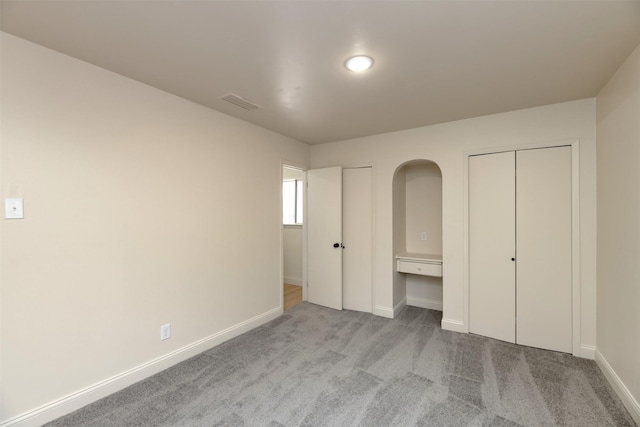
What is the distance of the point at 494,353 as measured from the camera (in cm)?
269

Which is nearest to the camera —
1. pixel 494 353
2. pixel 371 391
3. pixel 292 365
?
pixel 371 391

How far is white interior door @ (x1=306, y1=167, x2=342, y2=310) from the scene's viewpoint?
3.93 metres

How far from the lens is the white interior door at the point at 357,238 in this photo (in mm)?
3795

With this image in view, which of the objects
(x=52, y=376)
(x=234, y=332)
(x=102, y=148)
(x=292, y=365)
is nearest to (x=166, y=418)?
(x=52, y=376)

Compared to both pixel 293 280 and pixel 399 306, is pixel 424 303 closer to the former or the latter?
pixel 399 306

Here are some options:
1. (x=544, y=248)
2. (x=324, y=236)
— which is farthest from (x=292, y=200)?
(x=544, y=248)

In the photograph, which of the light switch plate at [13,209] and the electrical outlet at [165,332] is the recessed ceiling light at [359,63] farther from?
the electrical outlet at [165,332]

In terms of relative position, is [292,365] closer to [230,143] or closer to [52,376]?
[52,376]

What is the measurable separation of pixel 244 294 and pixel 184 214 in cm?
116

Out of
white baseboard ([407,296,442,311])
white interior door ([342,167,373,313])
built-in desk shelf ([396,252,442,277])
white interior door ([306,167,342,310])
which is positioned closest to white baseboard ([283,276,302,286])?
white interior door ([306,167,342,310])

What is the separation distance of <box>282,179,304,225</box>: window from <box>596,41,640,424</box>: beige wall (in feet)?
13.6

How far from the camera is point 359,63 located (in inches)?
76.7

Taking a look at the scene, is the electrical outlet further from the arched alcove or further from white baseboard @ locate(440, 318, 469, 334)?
white baseboard @ locate(440, 318, 469, 334)

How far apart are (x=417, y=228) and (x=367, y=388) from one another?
2537mm
